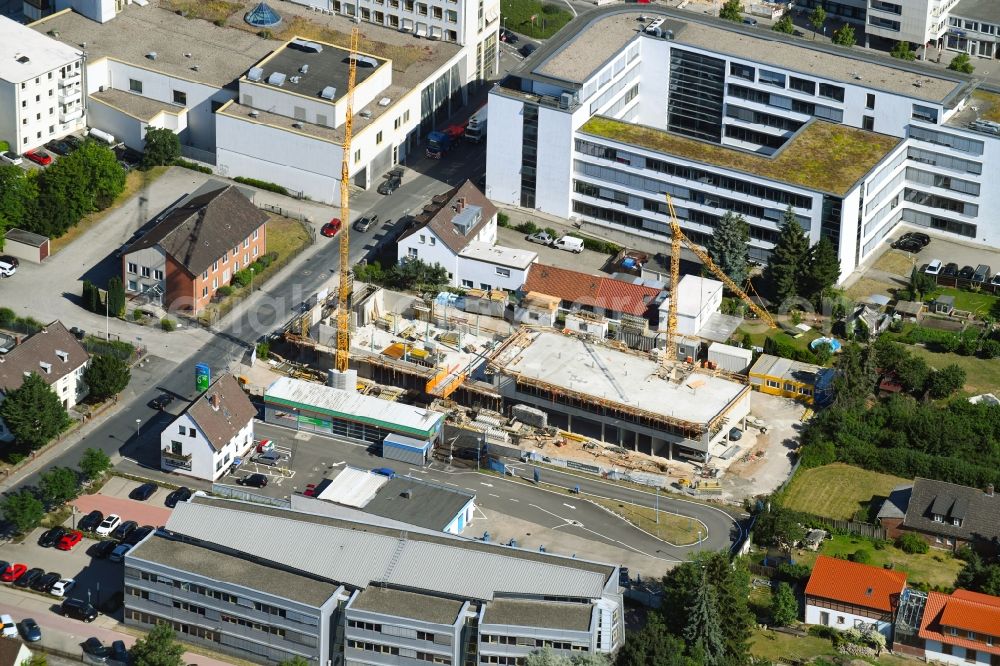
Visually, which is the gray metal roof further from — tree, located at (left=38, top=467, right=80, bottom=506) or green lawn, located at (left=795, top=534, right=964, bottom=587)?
green lawn, located at (left=795, top=534, right=964, bottom=587)

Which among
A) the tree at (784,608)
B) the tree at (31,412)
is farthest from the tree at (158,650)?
the tree at (784,608)

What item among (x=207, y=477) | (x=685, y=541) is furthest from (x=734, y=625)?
(x=207, y=477)

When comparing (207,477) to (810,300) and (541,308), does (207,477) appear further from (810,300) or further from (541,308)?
(810,300)

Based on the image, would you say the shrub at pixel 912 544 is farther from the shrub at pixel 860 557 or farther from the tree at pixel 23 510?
the tree at pixel 23 510

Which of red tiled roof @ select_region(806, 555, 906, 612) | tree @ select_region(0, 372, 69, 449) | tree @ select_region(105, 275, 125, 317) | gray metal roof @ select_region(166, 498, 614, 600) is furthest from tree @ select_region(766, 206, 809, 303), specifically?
tree @ select_region(0, 372, 69, 449)

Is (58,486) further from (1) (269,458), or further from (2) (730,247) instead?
(2) (730,247)

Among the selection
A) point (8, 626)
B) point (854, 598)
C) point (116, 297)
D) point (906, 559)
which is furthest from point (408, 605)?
point (116, 297)
